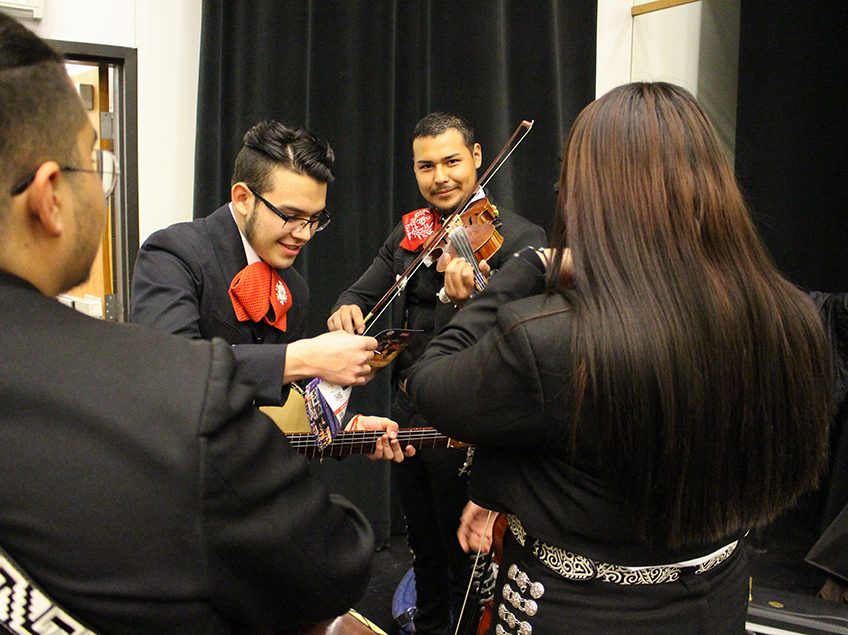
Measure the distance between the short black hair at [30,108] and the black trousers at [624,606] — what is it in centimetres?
91

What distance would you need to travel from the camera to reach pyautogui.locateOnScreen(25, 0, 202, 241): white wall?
3.04 m

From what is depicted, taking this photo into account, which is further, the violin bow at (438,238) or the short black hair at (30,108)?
the violin bow at (438,238)

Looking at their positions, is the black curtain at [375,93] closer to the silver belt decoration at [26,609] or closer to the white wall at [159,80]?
the white wall at [159,80]

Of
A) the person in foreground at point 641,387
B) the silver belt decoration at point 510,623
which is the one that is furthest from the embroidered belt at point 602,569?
the silver belt decoration at point 510,623

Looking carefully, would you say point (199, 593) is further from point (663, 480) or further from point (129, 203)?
point (129, 203)

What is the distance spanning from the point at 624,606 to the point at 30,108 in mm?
1042

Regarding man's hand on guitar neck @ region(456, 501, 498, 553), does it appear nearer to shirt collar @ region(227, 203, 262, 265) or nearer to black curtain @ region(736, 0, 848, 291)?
shirt collar @ region(227, 203, 262, 265)

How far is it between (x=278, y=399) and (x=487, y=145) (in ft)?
7.70

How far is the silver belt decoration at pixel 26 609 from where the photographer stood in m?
0.63

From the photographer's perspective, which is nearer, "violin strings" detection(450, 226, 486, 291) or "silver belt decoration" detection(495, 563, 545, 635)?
"silver belt decoration" detection(495, 563, 545, 635)

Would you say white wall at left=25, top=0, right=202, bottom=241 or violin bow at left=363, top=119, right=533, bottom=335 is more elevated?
white wall at left=25, top=0, right=202, bottom=241

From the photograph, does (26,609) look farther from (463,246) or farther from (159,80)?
(159,80)

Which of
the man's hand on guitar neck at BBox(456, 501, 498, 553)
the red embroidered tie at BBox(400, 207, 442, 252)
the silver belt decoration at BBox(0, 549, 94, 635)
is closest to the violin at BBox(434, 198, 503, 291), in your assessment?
the red embroidered tie at BBox(400, 207, 442, 252)

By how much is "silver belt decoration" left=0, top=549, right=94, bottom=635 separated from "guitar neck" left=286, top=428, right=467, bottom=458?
1.19m
